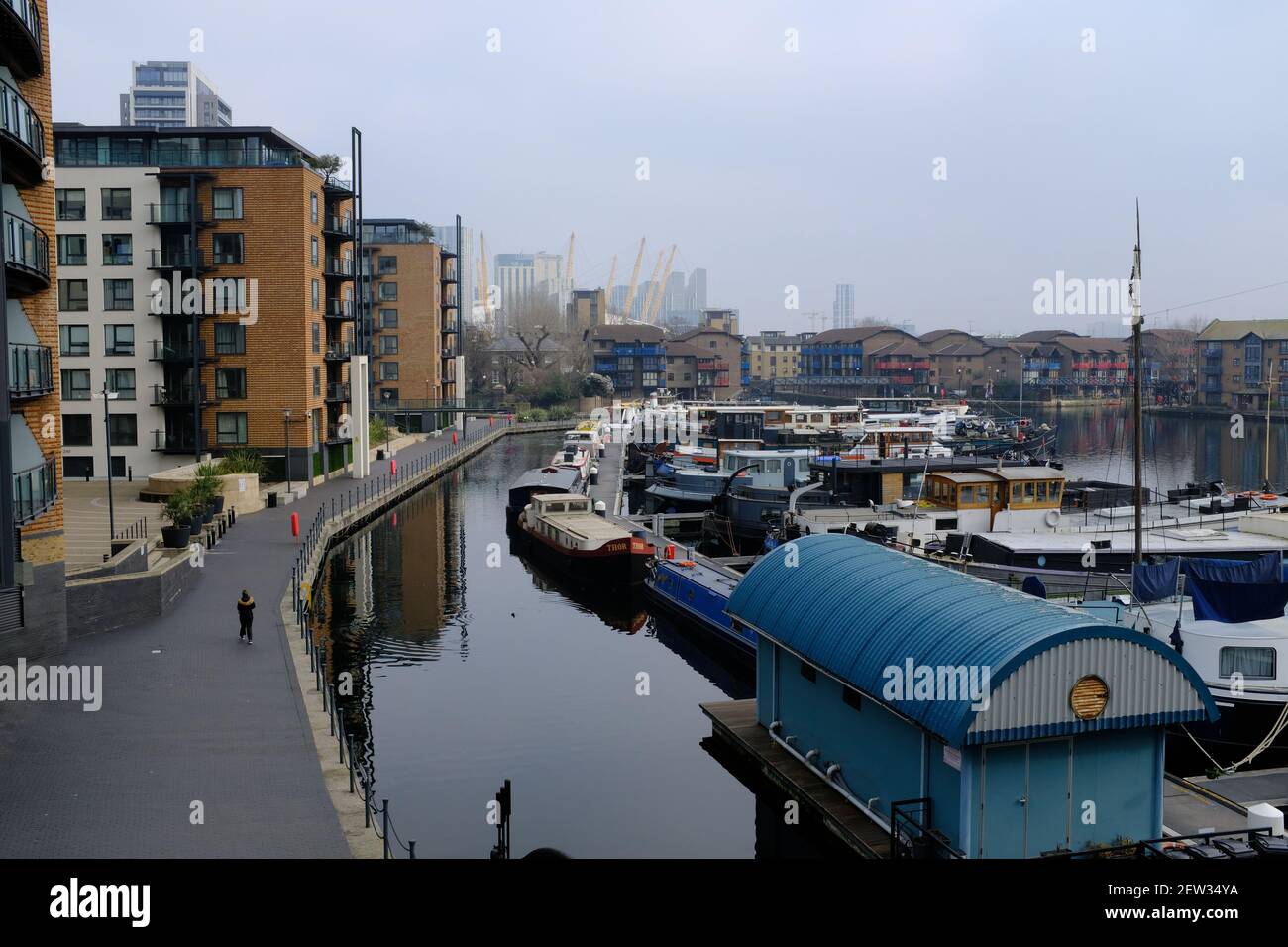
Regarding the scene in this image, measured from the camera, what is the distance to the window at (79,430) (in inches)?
2099

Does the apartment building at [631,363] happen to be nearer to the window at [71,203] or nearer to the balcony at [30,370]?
the window at [71,203]

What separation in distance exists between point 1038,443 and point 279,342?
6079cm

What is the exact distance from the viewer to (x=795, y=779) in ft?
59.4

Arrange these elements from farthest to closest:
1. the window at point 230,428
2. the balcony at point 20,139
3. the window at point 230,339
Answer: the window at point 230,428, the window at point 230,339, the balcony at point 20,139

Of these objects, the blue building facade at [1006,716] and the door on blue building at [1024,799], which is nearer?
the blue building facade at [1006,716]

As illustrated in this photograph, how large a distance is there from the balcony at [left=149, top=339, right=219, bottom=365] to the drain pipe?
136ft

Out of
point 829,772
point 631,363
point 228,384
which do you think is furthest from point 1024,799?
point 631,363

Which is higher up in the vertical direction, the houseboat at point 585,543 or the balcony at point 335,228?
the balcony at point 335,228

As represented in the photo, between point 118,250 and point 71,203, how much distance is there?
293cm

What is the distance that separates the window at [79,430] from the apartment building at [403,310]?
113 feet

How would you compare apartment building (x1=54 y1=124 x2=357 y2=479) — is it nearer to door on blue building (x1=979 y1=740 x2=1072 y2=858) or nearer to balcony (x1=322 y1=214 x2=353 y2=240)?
balcony (x1=322 y1=214 x2=353 y2=240)

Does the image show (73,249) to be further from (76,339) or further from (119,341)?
(119,341)

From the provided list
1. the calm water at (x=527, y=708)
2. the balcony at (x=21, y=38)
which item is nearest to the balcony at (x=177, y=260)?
the calm water at (x=527, y=708)

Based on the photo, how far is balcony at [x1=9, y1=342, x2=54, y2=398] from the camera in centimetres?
2284
